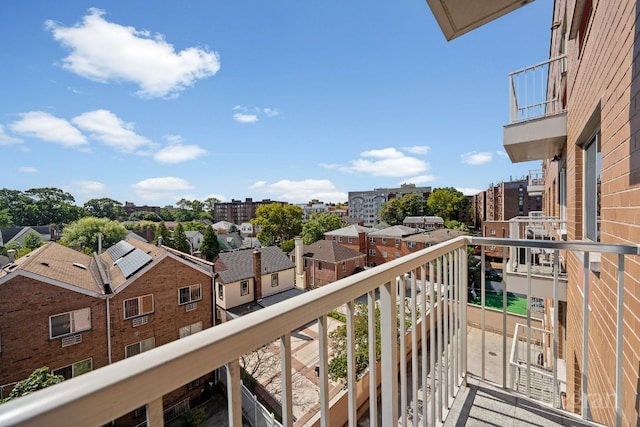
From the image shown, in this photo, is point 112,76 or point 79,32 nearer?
point 79,32

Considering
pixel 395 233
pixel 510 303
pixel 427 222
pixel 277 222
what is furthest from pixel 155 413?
pixel 427 222

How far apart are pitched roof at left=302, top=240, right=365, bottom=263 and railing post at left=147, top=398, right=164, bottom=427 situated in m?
16.7

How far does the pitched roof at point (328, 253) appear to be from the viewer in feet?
56.8

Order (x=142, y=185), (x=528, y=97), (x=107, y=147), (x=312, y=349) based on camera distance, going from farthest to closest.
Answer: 1. (x=142, y=185)
2. (x=107, y=147)
3. (x=312, y=349)
4. (x=528, y=97)

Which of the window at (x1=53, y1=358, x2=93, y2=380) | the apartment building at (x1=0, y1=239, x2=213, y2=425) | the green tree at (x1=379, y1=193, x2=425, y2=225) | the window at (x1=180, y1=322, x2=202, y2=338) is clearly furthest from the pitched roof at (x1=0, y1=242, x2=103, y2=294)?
the green tree at (x1=379, y1=193, x2=425, y2=225)

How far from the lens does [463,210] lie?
142 feet

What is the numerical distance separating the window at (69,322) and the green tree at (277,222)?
22638mm

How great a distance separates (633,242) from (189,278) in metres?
9.63

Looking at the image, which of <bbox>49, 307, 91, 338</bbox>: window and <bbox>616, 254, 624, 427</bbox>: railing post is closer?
<bbox>616, 254, 624, 427</bbox>: railing post

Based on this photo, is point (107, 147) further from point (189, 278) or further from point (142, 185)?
point (142, 185)

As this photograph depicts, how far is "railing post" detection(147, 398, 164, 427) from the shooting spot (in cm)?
43

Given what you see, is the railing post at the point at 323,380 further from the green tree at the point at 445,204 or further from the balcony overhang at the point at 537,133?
the green tree at the point at 445,204

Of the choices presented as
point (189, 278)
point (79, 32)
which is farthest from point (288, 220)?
point (79, 32)

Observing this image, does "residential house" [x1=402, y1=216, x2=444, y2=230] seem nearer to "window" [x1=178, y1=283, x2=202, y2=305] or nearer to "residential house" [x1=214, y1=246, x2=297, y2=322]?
"residential house" [x1=214, y1=246, x2=297, y2=322]
